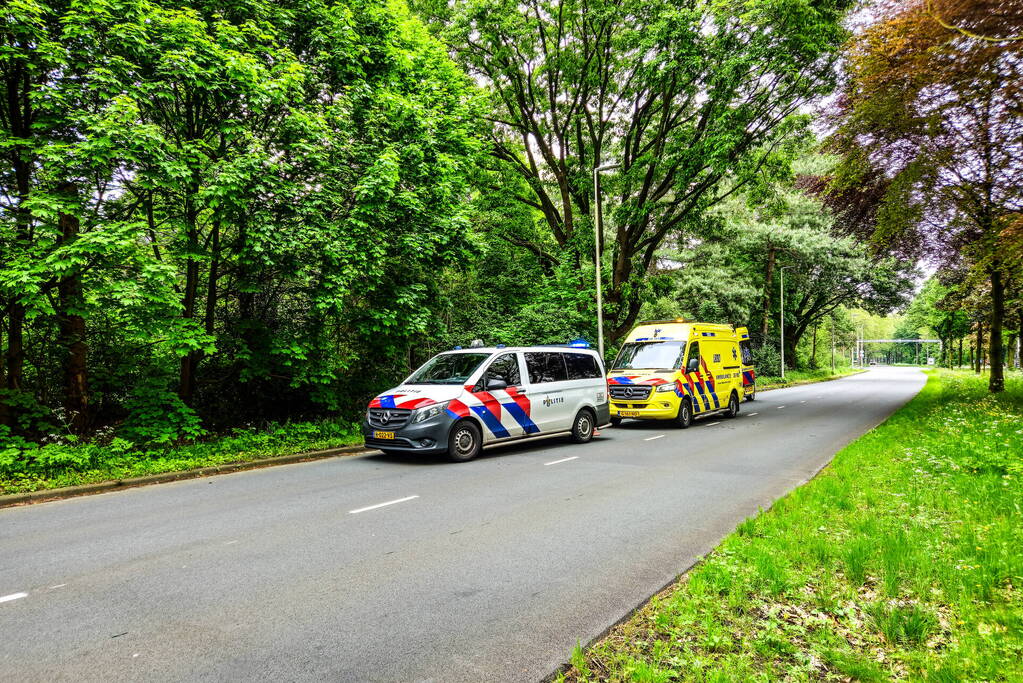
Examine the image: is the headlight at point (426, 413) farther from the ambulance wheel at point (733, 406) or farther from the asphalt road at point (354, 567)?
the ambulance wheel at point (733, 406)

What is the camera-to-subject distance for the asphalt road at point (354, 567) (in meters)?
3.33

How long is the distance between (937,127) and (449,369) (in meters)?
11.5

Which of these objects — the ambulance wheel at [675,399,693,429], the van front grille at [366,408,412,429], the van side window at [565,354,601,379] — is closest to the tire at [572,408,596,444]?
the van side window at [565,354,601,379]

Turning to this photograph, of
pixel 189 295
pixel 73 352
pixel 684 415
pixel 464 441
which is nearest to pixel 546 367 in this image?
pixel 464 441

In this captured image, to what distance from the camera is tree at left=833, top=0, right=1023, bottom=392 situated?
9141 millimetres

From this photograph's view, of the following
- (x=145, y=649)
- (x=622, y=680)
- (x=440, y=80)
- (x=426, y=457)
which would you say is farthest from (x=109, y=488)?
(x=440, y=80)

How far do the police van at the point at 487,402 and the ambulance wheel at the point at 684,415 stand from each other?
114 inches

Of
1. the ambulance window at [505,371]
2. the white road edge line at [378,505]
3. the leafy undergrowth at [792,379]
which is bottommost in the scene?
the leafy undergrowth at [792,379]

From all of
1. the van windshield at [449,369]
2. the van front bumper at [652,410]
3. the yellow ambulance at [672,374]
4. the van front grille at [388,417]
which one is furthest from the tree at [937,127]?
the van front grille at [388,417]

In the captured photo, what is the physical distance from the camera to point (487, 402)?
10.5m

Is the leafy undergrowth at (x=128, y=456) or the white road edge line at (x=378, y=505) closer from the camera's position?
the white road edge line at (x=378, y=505)

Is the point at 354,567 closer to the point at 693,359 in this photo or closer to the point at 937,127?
the point at 693,359

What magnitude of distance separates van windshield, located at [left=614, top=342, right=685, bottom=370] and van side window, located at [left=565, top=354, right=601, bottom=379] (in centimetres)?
277

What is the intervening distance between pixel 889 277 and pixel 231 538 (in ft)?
133
